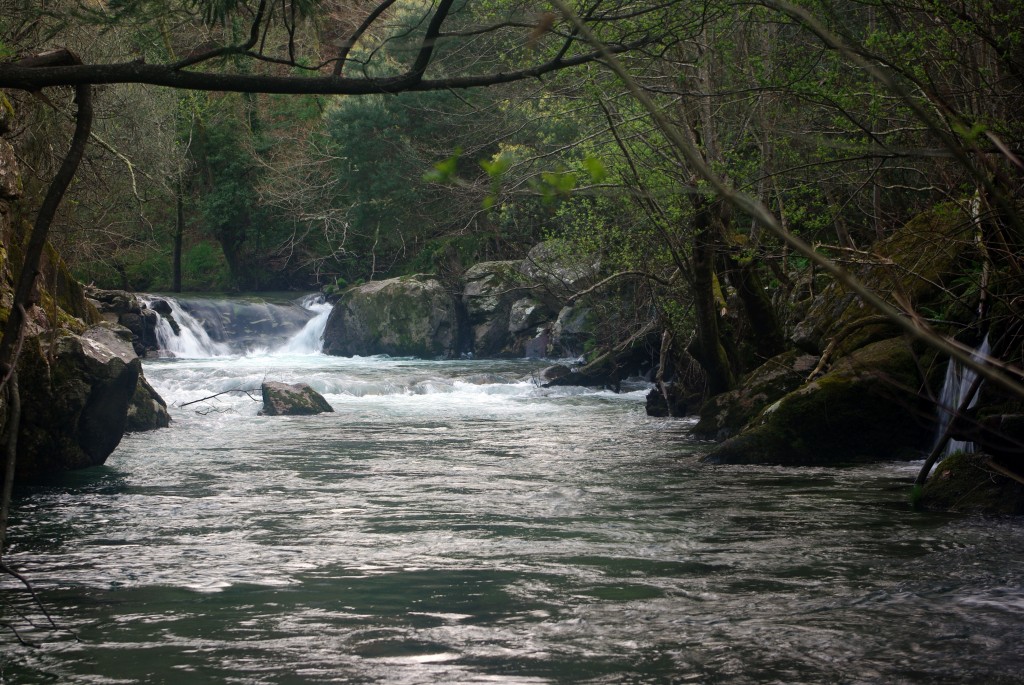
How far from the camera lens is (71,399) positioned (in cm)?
1200

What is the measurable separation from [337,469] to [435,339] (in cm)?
1900

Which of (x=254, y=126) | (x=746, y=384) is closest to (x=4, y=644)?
(x=746, y=384)

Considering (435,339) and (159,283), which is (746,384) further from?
A: (159,283)

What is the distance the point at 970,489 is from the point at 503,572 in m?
4.63

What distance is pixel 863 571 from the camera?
26.0ft

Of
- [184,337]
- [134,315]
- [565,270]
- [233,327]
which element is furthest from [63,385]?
[233,327]

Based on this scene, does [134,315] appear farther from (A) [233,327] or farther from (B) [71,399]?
(B) [71,399]

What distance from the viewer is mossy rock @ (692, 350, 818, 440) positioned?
1476 cm

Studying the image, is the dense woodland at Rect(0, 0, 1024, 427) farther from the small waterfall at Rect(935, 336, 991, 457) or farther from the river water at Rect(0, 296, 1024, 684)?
the river water at Rect(0, 296, 1024, 684)

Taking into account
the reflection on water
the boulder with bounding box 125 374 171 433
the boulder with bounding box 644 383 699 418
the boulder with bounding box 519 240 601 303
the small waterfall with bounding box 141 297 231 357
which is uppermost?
the boulder with bounding box 519 240 601 303

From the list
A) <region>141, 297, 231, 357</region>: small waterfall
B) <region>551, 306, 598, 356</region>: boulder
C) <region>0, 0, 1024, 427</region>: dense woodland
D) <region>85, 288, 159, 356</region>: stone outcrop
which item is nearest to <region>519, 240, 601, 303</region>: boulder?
<region>0, 0, 1024, 427</region>: dense woodland

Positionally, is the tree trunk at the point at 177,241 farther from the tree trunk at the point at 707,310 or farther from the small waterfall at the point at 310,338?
the tree trunk at the point at 707,310

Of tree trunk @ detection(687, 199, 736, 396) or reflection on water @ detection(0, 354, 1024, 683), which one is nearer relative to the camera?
reflection on water @ detection(0, 354, 1024, 683)

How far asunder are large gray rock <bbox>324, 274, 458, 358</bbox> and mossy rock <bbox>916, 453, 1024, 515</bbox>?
22.4 meters
